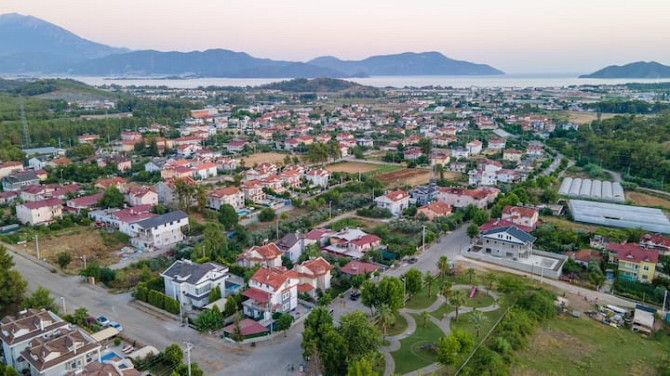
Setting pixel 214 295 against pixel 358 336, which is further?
pixel 214 295

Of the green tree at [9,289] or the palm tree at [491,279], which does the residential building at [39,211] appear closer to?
the green tree at [9,289]

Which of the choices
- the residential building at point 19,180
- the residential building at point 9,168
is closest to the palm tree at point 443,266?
the residential building at point 19,180

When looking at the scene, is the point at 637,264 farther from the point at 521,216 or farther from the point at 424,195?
the point at 424,195

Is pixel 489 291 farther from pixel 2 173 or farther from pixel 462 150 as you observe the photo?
pixel 2 173

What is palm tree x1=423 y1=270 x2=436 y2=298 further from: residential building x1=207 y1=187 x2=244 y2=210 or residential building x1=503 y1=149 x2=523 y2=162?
residential building x1=503 y1=149 x2=523 y2=162

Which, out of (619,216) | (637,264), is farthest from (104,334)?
(619,216)

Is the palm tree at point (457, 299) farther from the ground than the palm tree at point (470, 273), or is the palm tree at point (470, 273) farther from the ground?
the palm tree at point (457, 299)

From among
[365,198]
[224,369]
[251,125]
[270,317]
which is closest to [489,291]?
[270,317]
